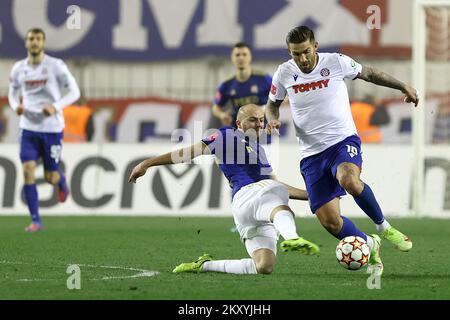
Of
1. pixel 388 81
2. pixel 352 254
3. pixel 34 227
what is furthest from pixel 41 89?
pixel 352 254

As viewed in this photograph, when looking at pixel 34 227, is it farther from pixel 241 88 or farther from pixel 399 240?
pixel 399 240

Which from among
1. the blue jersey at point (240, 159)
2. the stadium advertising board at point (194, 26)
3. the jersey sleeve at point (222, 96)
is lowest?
the blue jersey at point (240, 159)

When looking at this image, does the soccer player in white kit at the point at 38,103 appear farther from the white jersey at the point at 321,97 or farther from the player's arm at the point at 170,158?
the player's arm at the point at 170,158

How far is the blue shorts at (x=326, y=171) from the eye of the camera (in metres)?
9.34

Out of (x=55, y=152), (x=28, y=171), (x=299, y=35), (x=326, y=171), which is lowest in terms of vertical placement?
(x=28, y=171)

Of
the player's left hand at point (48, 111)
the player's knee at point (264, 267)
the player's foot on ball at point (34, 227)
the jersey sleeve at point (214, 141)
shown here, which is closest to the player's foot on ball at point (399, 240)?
the player's knee at point (264, 267)

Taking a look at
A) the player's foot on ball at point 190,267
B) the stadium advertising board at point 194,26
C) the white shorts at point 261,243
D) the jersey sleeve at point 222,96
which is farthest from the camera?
the stadium advertising board at point 194,26

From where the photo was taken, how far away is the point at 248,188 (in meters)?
8.98

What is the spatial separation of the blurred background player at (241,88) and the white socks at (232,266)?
14.8 ft

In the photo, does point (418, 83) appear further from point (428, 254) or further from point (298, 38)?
point (298, 38)

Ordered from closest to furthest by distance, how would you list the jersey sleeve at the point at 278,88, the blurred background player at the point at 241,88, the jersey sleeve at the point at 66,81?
the jersey sleeve at the point at 278,88
the blurred background player at the point at 241,88
the jersey sleeve at the point at 66,81

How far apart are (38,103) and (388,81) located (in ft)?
21.4
